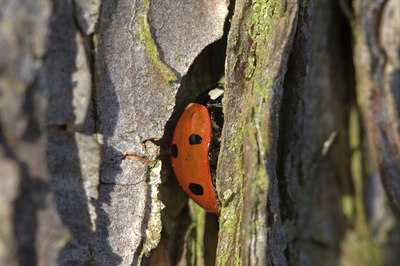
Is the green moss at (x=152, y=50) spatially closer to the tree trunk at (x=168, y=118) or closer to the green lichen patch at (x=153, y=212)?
the tree trunk at (x=168, y=118)

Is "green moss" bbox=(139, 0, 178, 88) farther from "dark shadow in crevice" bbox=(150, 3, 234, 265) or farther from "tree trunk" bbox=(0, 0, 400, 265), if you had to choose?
"dark shadow in crevice" bbox=(150, 3, 234, 265)

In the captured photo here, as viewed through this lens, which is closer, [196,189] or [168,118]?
[168,118]

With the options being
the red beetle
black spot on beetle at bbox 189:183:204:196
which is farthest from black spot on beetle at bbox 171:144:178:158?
black spot on beetle at bbox 189:183:204:196

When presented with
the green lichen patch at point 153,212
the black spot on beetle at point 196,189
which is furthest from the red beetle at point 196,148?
the green lichen patch at point 153,212

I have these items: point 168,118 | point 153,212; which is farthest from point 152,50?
point 153,212

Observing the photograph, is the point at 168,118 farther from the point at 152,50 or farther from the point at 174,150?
the point at 174,150

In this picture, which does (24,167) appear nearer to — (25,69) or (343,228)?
(25,69)
